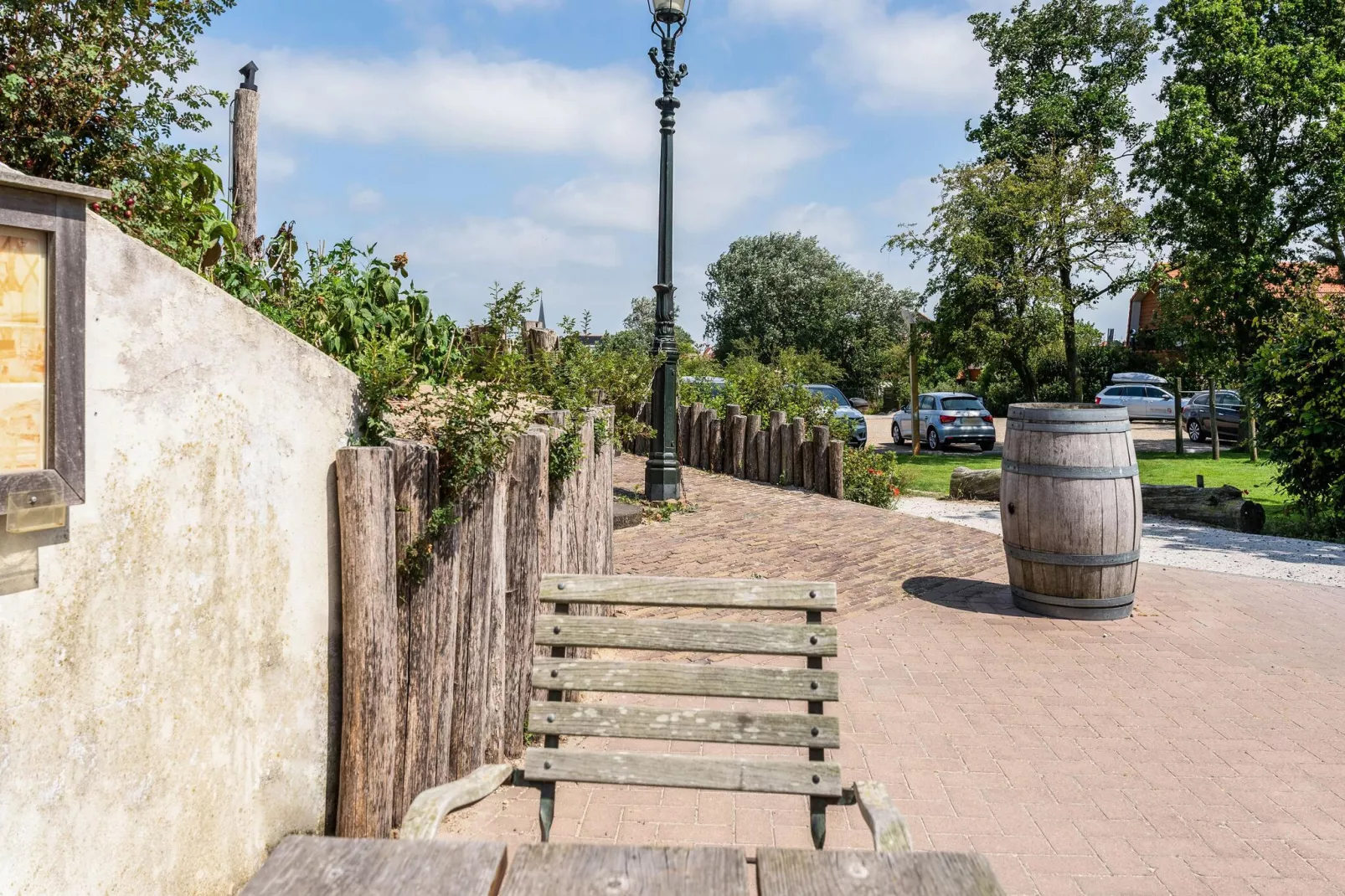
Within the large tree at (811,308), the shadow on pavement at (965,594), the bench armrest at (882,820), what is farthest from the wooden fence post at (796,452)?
the large tree at (811,308)

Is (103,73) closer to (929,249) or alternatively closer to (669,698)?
(669,698)

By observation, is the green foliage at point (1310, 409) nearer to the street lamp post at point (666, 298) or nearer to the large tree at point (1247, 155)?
the street lamp post at point (666, 298)

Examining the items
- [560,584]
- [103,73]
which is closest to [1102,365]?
[103,73]

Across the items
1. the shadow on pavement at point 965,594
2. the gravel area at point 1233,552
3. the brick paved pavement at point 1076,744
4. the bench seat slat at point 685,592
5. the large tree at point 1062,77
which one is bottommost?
the brick paved pavement at point 1076,744

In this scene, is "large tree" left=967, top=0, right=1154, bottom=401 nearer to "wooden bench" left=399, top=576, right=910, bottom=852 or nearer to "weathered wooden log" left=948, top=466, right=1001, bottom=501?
"weathered wooden log" left=948, top=466, right=1001, bottom=501

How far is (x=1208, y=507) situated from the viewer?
38.4 feet

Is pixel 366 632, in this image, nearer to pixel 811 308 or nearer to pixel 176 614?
pixel 176 614

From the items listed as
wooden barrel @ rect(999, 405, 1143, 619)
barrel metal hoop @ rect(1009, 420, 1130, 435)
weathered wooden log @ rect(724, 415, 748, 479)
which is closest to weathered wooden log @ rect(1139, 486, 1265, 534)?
weathered wooden log @ rect(724, 415, 748, 479)

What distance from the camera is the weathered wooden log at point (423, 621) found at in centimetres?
322

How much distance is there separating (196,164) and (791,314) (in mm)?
38766

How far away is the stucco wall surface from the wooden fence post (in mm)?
9475

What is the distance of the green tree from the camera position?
696 cm

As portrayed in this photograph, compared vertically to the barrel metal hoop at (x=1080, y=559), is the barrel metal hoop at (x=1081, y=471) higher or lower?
higher

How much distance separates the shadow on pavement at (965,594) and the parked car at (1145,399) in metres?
26.2
